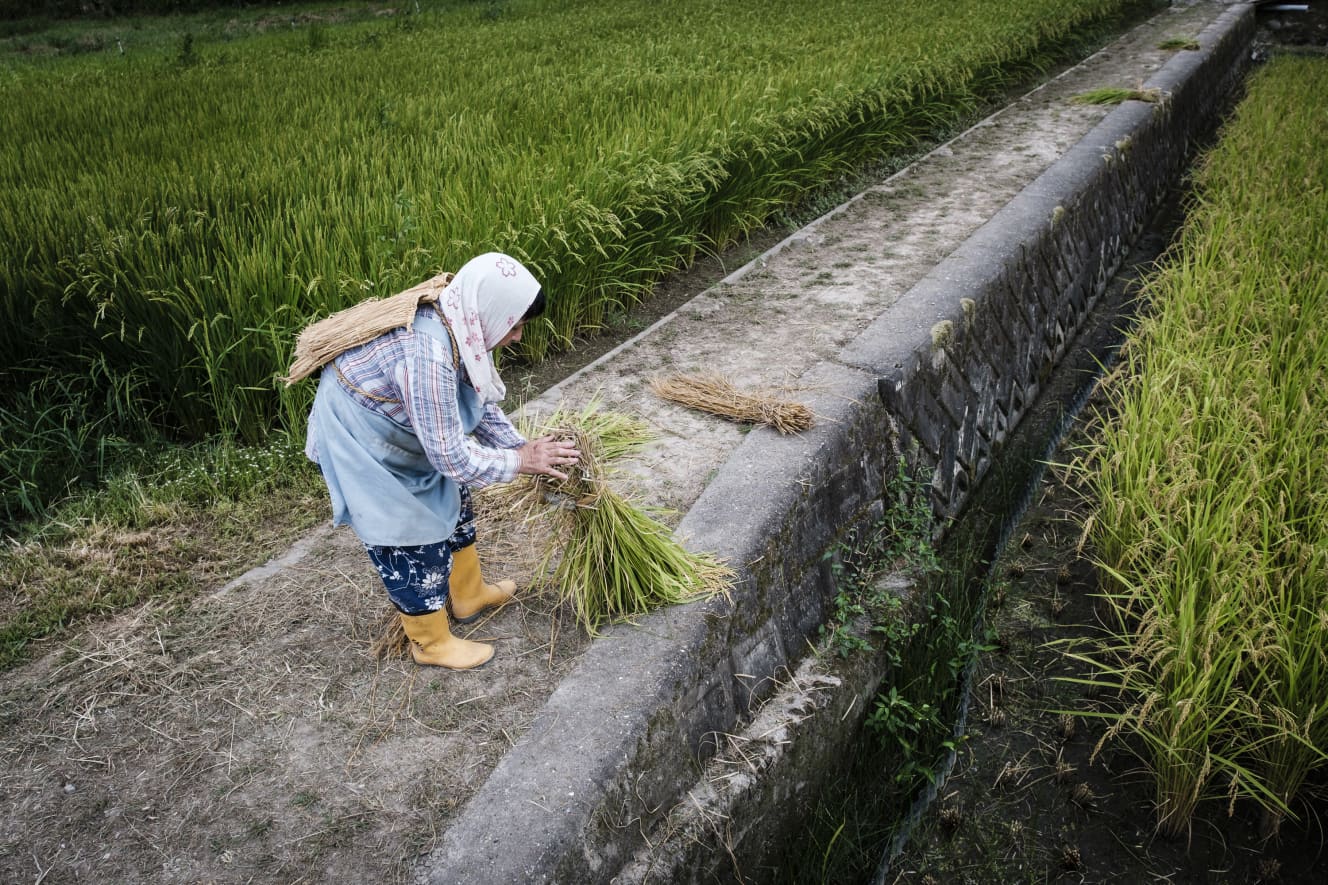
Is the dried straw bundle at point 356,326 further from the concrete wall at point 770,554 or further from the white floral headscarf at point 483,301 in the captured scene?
the concrete wall at point 770,554

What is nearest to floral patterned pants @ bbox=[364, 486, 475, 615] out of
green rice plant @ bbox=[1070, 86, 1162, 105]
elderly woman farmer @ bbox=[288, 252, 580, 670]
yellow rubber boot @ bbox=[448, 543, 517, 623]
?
elderly woman farmer @ bbox=[288, 252, 580, 670]

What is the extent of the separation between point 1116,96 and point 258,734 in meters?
7.06

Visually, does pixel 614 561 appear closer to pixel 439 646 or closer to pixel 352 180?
pixel 439 646

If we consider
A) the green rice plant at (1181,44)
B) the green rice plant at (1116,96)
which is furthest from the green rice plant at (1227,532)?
the green rice plant at (1181,44)

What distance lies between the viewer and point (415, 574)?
6.16 ft

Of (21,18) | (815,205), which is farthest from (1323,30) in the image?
(21,18)

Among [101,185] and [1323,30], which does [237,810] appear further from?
[1323,30]

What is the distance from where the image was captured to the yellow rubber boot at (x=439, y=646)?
192 cm

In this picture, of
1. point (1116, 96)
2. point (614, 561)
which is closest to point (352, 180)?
point (614, 561)

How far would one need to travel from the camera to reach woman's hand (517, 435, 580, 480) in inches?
70.6

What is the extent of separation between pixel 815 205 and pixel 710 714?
12.2ft

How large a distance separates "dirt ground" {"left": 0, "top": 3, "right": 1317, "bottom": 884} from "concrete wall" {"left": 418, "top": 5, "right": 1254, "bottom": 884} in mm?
146

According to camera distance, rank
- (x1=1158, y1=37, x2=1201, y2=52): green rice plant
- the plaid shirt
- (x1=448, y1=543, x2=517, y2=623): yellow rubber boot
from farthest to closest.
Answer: (x1=1158, y1=37, x2=1201, y2=52): green rice plant → (x1=448, y1=543, x2=517, y2=623): yellow rubber boot → the plaid shirt

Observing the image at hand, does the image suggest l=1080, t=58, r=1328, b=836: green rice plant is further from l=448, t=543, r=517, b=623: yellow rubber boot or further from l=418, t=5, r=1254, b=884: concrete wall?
l=448, t=543, r=517, b=623: yellow rubber boot
